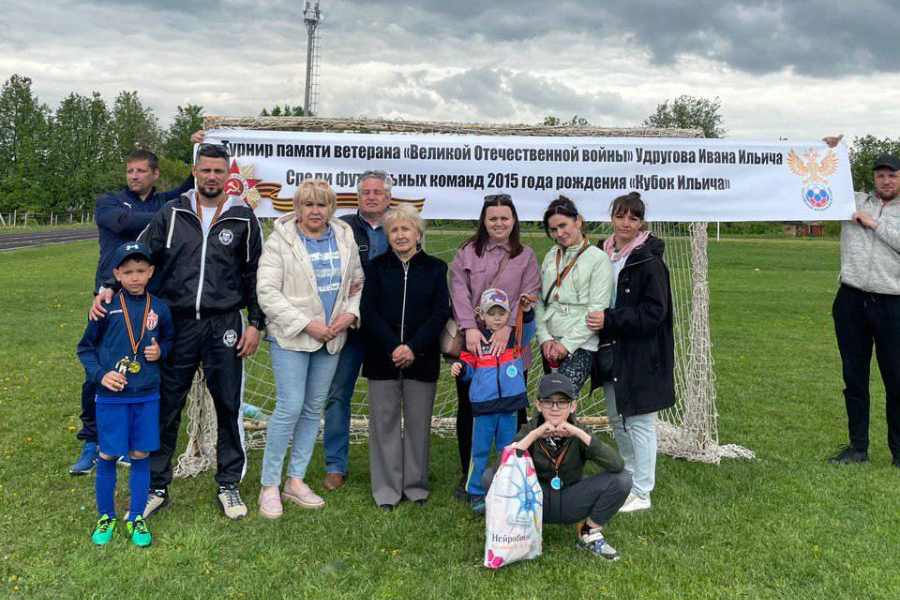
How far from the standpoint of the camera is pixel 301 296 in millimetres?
3996

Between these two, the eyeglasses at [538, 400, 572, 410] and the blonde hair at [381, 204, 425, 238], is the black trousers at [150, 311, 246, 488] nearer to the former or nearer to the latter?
the blonde hair at [381, 204, 425, 238]

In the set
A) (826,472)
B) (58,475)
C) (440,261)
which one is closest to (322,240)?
(440,261)

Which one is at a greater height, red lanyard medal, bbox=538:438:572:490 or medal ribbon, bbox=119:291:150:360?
medal ribbon, bbox=119:291:150:360

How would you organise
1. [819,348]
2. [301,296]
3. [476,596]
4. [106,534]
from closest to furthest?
[476,596]
[106,534]
[301,296]
[819,348]

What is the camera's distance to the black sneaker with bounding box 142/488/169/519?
156 inches

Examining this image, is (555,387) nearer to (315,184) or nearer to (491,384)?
(491,384)

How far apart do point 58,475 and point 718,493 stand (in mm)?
4250

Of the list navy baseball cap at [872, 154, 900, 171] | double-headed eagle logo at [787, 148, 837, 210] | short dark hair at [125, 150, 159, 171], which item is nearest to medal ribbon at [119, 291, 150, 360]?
short dark hair at [125, 150, 159, 171]

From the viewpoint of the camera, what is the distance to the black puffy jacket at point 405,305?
4121mm

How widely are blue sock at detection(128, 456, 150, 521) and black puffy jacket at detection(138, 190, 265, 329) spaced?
81 cm

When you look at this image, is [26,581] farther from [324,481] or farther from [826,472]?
[826,472]

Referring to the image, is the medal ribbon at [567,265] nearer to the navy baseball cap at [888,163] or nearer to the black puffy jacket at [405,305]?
the black puffy jacket at [405,305]

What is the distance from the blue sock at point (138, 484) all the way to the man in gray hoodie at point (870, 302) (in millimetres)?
4590

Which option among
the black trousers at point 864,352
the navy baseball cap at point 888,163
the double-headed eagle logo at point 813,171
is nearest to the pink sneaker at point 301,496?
the black trousers at point 864,352
